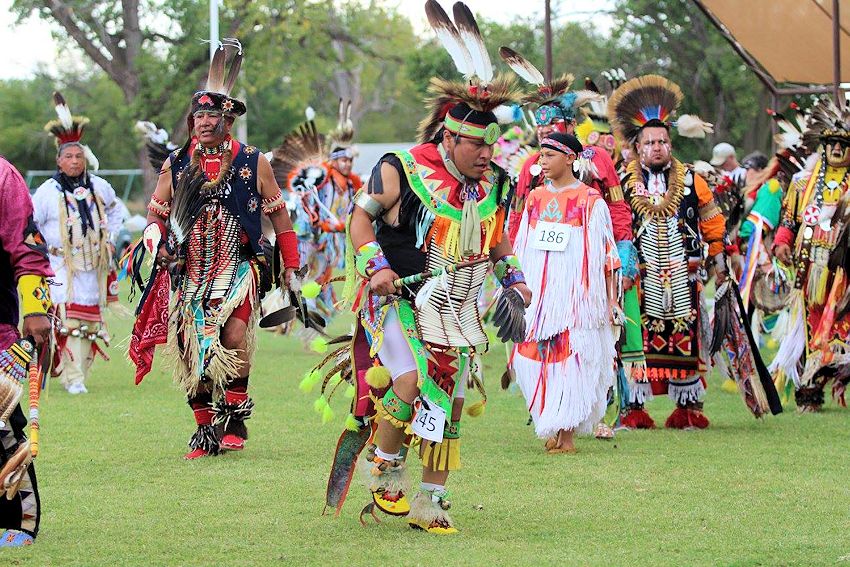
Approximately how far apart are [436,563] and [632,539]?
88 centimetres

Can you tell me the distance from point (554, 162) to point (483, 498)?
6.73 feet

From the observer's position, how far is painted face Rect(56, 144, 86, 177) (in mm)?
10284

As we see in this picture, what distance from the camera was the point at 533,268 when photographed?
778cm

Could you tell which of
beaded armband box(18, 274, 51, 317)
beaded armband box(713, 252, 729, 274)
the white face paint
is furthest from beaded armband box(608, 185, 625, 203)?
beaded armband box(18, 274, 51, 317)

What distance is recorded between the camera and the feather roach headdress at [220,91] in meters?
7.37

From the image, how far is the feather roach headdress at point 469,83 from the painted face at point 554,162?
188cm

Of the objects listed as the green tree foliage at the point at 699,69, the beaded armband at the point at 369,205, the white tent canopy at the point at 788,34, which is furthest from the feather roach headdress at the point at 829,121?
the green tree foliage at the point at 699,69

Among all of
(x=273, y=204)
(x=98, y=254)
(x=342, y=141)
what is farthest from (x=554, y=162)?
(x=342, y=141)

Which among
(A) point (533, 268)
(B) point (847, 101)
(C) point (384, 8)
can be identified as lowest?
(A) point (533, 268)

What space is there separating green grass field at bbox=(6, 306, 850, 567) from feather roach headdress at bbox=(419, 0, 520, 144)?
1632 mm

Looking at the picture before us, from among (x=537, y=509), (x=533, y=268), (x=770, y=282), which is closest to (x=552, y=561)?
(x=537, y=509)

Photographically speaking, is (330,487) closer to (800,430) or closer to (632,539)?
(632,539)

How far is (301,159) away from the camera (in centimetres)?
1365

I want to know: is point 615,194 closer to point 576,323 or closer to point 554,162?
point 554,162
